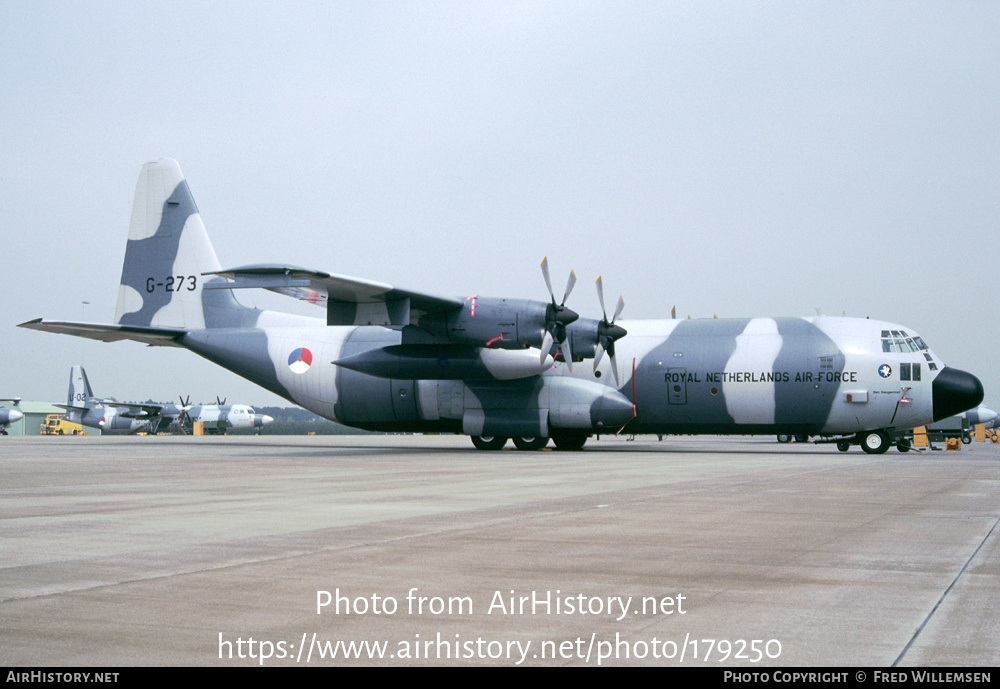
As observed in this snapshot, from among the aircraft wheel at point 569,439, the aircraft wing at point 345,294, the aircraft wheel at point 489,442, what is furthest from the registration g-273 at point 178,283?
the aircraft wheel at point 569,439

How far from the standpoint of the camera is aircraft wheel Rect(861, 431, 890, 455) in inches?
1203

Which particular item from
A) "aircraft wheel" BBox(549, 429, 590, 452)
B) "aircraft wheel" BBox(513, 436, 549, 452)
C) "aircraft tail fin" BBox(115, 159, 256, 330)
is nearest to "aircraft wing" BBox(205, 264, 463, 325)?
"aircraft wheel" BBox(513, 436, 549, 452)

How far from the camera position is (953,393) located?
2883 centimetres

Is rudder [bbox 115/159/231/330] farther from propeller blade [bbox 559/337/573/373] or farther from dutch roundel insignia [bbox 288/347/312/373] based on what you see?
propeller blade [bbox 559/337/573/373]

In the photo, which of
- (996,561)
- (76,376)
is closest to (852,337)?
(996,561)

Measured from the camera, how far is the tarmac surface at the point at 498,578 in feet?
14.9

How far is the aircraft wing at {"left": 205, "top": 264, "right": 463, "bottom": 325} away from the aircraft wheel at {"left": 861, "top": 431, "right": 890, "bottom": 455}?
48.8 feet

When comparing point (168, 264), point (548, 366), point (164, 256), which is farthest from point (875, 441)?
point (164, 256)

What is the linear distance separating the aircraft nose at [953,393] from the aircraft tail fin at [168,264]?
25.3 m

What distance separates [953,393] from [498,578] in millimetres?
26755

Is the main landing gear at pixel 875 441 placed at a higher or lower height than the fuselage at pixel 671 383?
lower

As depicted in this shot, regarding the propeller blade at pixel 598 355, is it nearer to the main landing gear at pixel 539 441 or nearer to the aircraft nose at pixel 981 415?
the main landing gear at pixel 539 441
